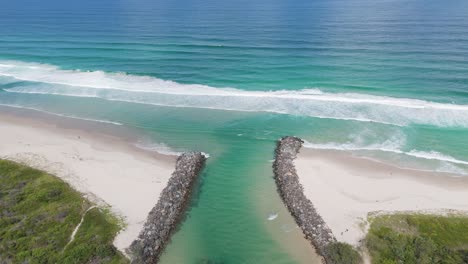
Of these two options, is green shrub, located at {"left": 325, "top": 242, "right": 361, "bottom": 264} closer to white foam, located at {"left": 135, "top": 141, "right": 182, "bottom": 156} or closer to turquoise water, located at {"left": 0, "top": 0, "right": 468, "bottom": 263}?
Result: turquoise water, located at {"left": 0, "top": 0, "right": 468, "bottom": 263}

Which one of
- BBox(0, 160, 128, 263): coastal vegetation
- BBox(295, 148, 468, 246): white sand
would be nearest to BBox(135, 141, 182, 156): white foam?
BBox(0, 160, 128, 263): coastal vegetation

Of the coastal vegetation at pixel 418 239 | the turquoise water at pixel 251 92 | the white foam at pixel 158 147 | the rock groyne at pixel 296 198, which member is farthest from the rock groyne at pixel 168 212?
the coastal vegetation at pixel 418 239

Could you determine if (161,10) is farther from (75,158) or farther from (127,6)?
(75,158)

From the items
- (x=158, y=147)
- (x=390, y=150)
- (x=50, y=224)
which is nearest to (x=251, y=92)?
(x=158, y=147)

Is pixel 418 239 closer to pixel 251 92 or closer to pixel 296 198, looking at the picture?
pixel 296 198

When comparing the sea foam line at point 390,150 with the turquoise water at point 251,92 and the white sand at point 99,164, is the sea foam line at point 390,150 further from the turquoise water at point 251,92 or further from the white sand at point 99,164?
the white sand at point 99,164

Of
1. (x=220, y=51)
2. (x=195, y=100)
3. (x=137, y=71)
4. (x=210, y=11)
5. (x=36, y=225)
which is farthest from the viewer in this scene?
(x=210, y=11)

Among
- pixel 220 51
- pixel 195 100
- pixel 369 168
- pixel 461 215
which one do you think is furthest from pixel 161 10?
pixel 461 215
